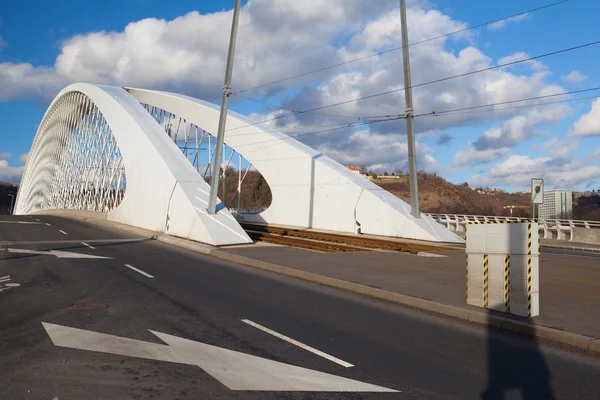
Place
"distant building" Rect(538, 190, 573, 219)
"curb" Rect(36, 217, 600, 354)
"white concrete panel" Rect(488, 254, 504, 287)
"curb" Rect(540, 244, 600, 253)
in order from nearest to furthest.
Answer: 1. "curb" Rect(36, 217, 600, 354)
2. "white concrete panel" Rect(488, 254, 504, 287)
3. "curb" Rect(540, 244, 600, 253)
4. "distant building" Rect(538, 190, 573, 219)

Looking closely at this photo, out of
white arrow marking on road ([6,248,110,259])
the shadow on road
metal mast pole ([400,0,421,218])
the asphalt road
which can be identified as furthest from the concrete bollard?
metal mast pole ([400,0,421,218])

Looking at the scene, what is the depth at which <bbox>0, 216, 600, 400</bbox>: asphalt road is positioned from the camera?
4922 millimetres

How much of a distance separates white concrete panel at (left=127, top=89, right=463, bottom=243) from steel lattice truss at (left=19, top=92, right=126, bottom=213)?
36.1 ft

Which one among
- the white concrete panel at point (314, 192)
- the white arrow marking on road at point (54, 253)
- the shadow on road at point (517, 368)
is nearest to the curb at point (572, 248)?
the white concrete panel at point (314, 192)

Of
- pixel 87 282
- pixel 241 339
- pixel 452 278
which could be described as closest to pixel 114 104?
pixel 87 282

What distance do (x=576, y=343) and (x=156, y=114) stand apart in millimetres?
40782

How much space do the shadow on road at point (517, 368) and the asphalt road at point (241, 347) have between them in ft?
0.05

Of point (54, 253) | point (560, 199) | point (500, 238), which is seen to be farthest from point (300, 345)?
point (560, 199)

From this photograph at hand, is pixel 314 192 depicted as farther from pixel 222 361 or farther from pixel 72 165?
pixel 72 165

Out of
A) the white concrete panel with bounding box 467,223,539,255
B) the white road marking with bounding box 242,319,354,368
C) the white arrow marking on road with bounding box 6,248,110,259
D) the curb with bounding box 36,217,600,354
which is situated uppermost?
the white concrete panel with bounding box 467,223,539,255

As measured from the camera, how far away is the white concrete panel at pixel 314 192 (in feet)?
77.9

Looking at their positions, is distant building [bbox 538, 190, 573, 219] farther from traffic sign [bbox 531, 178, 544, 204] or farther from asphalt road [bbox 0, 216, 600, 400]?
asphalt road [bbox 0, 216, 600, 400]

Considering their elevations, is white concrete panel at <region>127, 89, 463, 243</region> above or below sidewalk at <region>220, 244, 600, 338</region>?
above

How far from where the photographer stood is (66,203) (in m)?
65.8
